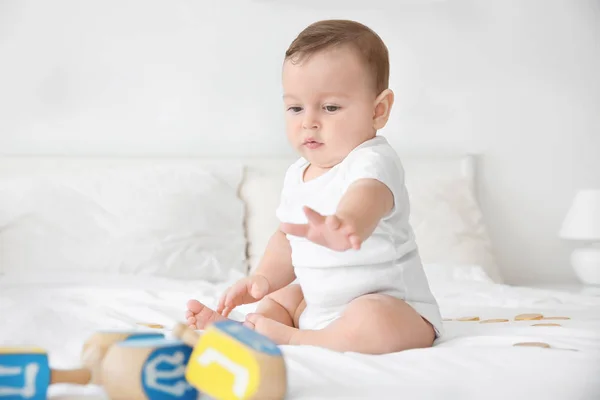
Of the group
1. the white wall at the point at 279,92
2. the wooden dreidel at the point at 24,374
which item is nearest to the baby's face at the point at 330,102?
the wooden dreidel at the point at 24,374

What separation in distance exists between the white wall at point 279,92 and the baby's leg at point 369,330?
6.15 feet

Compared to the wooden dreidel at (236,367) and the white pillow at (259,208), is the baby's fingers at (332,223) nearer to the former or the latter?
the wooden dreidel at (236,367)

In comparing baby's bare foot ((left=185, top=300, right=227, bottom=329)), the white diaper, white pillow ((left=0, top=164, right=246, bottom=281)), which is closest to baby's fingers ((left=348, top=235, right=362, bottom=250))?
the white diaper

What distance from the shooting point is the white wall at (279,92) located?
2857 mm

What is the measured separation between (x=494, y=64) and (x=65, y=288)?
205cm

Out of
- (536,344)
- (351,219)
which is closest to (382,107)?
(351,219)

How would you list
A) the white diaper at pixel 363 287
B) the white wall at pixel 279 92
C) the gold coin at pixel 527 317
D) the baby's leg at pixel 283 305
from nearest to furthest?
the white diaper at pixel 363 287, the baby's leg at pixel 283 305, the gold coin at pixel 527 317, the white wall at pixel 279 92

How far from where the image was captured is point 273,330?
1.15m

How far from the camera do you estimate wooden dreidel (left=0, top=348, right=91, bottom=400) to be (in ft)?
2.37

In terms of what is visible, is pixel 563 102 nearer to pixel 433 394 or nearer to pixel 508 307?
pixel 508 307

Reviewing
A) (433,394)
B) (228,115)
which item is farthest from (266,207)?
(433,394)

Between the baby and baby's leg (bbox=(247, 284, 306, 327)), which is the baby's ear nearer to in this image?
the baby

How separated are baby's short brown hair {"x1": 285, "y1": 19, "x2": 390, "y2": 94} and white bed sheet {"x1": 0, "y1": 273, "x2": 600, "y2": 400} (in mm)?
478

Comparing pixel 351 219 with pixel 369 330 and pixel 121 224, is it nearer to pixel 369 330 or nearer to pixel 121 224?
pixel 369 330
